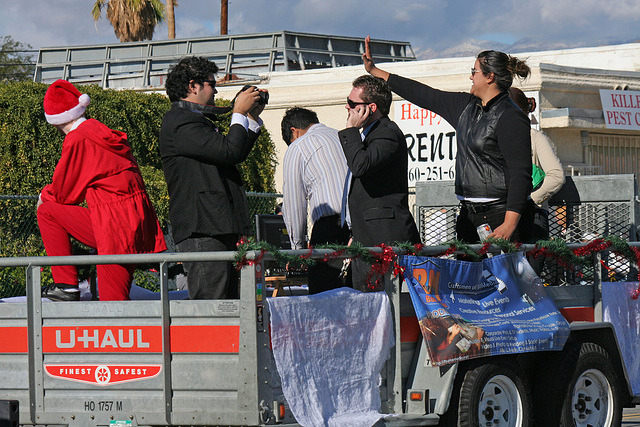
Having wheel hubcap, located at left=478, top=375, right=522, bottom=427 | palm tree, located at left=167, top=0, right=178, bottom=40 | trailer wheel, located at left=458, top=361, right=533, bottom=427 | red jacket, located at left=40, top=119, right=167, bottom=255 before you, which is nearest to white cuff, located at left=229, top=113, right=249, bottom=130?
red jacket, located at left=40, top=119, right=167, bottom=255

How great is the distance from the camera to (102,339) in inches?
199

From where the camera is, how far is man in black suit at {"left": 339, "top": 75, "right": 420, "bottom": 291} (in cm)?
579

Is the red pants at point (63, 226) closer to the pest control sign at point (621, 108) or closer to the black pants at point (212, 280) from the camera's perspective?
the black pants at point (212, 280)

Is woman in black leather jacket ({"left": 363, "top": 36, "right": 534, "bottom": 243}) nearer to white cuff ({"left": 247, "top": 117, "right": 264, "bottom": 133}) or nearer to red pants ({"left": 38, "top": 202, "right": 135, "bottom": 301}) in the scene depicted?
white cuff ({"left": 247, "top": 117, "right": 264, "bottom": 133})

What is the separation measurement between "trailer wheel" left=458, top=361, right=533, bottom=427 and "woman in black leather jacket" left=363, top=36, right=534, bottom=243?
85cm

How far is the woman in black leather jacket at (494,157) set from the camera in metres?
5.95

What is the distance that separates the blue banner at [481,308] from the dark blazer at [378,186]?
1.39 ft

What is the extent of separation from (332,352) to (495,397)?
1.17m

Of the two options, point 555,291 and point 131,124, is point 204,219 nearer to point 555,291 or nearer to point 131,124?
point 555,291

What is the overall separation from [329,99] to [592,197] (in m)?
15.4

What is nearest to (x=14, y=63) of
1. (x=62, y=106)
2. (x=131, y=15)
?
(x=131, y=15)

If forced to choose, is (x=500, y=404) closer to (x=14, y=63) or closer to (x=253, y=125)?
(x=253, y=125)

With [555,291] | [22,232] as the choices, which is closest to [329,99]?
[22,232]

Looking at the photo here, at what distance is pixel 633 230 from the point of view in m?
7.13
